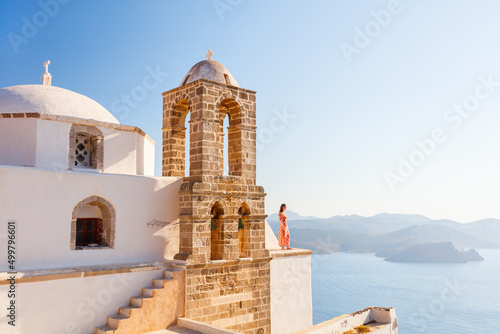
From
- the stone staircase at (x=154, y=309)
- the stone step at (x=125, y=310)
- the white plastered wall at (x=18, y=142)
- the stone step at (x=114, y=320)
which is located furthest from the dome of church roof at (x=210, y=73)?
the stone step at (x=114, y=320)

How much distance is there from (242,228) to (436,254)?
120327 millimetres

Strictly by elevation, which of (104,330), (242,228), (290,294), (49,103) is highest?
(49,103)

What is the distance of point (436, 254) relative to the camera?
115188mm

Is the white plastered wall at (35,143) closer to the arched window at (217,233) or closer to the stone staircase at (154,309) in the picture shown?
the stone staircase at (154,309)

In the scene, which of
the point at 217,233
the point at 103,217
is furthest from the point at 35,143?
the point at 217,233

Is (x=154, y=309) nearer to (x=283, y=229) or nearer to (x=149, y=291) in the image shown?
(x=149, y=291)

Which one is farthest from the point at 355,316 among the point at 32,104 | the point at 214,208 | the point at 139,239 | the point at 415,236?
the point at 415,236

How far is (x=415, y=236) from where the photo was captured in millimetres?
135250

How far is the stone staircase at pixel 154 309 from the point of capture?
294 inches

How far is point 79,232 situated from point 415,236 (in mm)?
141575

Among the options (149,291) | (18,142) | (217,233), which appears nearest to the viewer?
(149,291)

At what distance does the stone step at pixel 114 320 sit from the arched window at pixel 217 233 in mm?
2599

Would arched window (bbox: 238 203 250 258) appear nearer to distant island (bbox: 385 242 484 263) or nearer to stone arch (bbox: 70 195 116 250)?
stone arch (bbox: 70 195 116 250)

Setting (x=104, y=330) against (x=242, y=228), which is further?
(x=242, y=228)
